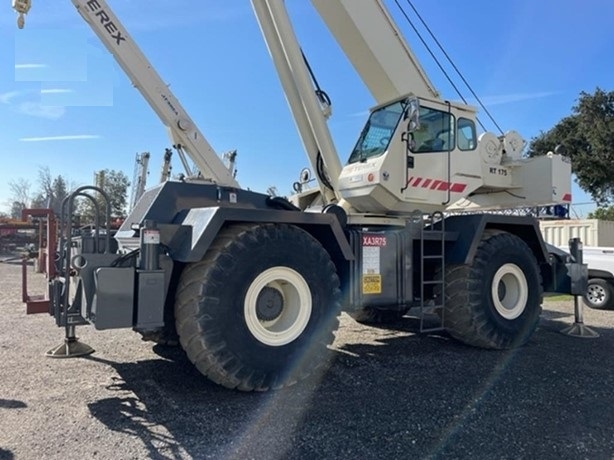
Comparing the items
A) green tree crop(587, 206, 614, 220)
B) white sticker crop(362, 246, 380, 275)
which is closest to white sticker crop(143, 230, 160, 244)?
white sticker crop(362, 246, 380, 275)

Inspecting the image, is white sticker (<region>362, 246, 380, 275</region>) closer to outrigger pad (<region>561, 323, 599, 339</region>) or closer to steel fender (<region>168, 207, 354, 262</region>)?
steel fender (<region>168, 207, 354, 262</region>)

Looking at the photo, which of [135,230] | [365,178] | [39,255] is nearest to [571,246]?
[365,178]

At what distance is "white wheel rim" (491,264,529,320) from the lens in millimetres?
6582

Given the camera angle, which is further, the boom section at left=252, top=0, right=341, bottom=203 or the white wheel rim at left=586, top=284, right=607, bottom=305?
the white wheel rim at left=586, top=284, right=607, bottom=305

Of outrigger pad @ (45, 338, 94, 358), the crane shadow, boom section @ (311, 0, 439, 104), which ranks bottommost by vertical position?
the crane shadow

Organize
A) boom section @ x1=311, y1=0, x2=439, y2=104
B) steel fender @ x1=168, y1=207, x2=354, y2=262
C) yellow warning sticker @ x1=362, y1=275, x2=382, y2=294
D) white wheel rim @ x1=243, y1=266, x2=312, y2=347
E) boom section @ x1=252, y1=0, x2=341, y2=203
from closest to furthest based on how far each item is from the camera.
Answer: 1. steel fender @ x1=168, y1=207, x2=354, y2=262
2. white wheel rim @ x1=243, y1=266, x2=312, y2=347
3. yellow warning sticker @ x1=362, y1=275, x2=382, y2=294
4. boom section @ x1=252, y1=0, x2=341, y2=203
5. boom section @ x1=311, y1=0, x2=439, y2=104

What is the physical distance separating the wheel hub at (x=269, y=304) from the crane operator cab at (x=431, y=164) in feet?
7.61

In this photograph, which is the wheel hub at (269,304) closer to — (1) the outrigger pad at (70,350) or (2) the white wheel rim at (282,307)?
(2) the white wheel rim at (282,307)

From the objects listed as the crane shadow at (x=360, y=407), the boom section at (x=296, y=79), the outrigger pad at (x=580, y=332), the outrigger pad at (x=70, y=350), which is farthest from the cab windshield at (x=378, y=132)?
the outrigger pad at (x=70, y=350)

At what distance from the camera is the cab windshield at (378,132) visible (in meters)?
6.66

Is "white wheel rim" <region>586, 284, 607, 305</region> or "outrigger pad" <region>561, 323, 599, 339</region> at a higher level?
"white wheel rim" <region>586, 284, 607, 305</region>

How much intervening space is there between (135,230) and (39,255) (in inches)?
83.2

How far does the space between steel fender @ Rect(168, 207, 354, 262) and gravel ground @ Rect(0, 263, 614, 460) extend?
1.29m

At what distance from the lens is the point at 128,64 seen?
7.80 metres
